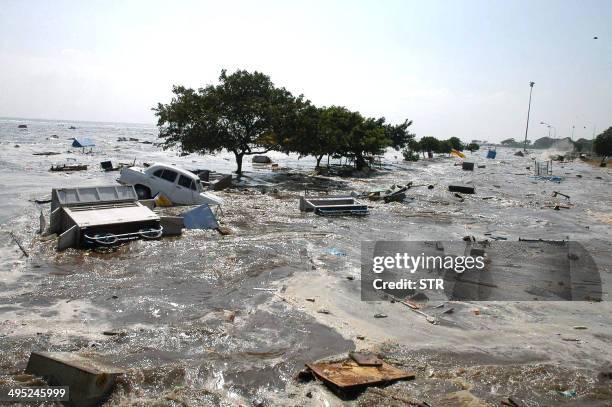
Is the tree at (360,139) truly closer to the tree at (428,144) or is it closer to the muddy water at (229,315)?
the muddy water at (229,315)

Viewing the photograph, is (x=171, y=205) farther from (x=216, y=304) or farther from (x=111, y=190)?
(x=216, y=304)

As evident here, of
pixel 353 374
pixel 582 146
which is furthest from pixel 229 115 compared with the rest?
pixel 582 146

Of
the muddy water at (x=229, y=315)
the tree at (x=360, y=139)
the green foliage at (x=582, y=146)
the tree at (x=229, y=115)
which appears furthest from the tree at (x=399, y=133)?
the green foliage at (x=582, y=146)

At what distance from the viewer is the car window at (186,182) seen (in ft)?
56.9

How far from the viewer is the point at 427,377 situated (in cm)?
590

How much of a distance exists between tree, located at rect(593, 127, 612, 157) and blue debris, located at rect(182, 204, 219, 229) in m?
70.5

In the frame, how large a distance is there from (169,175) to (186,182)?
745 mm

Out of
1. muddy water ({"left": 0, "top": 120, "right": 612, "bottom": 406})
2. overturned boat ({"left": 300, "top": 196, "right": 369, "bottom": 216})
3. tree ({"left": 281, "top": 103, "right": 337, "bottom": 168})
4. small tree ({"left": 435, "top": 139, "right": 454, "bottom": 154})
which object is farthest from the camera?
small tree ({"left": 435, "top": 139, "right": 454, "bottom": 154})

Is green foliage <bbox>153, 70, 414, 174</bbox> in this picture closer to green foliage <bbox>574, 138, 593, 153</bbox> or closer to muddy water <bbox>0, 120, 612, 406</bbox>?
muddy water <bbox>0, 120, 612, 406</bbox>

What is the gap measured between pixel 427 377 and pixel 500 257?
7548mm

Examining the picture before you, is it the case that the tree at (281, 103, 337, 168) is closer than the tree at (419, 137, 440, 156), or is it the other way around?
the tree at (281, 103, 337, 168)

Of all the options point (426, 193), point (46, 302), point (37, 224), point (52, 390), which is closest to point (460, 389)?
point (52, 390)

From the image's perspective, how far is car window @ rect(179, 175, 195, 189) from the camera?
17344 mm

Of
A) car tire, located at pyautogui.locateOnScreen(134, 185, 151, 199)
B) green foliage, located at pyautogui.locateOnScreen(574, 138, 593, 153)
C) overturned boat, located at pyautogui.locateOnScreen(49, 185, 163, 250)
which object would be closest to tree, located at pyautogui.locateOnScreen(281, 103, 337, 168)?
car tire, located at pyautogui.locateOnScreen(134, 185, 151, 199)
